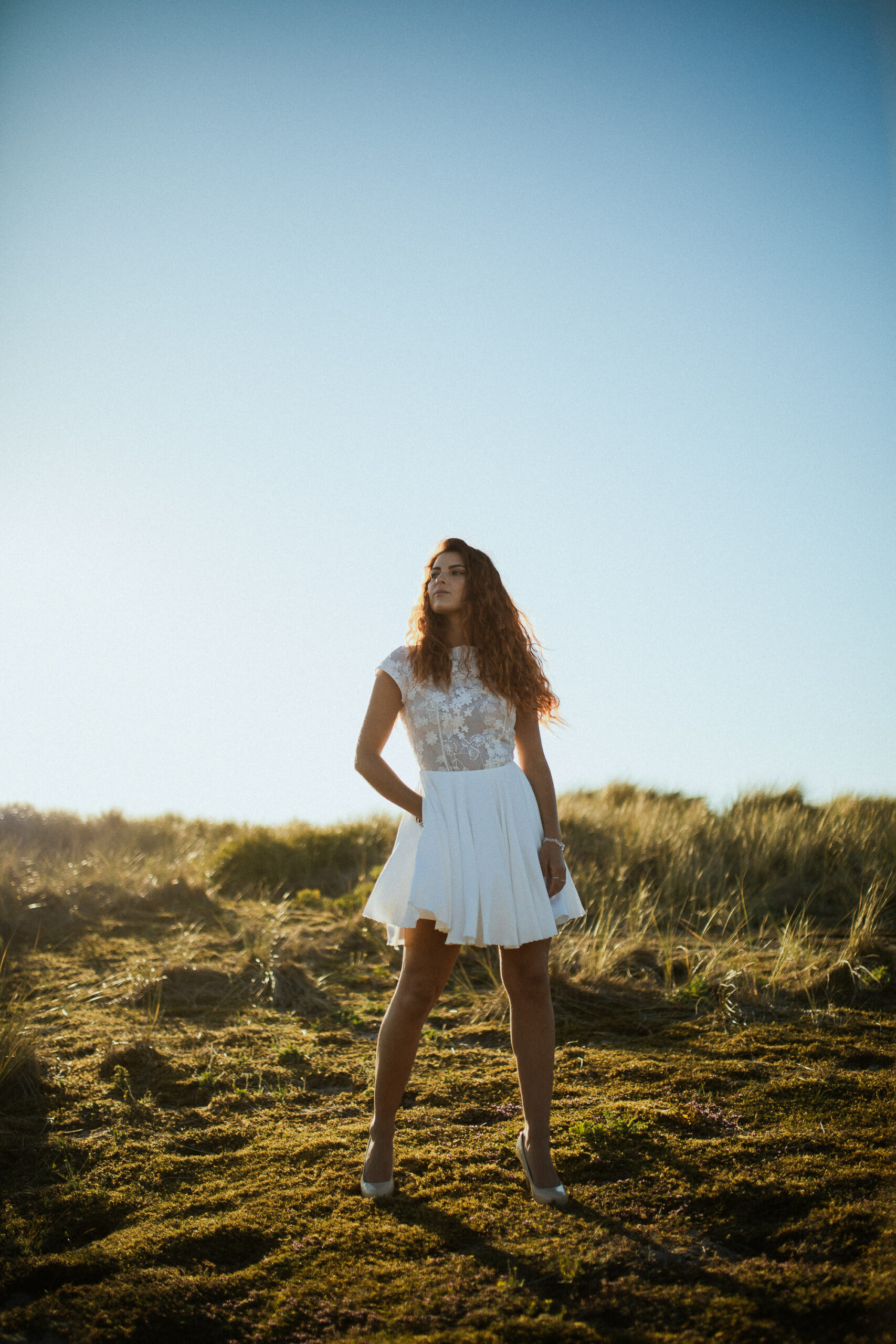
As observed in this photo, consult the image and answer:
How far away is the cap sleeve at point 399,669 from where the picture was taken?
314 cm

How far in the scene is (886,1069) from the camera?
13.0 feet

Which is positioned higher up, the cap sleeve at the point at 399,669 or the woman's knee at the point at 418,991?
the cap sleeve at the point at 399,669

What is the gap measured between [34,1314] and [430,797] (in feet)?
5.93

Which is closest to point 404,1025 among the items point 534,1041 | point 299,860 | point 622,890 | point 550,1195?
point 534,1041

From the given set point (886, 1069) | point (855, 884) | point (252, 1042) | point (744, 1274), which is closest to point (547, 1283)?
point (744, 1274)

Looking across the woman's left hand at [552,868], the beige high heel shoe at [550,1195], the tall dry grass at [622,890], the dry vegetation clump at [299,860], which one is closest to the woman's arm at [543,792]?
the woman's left hand at [552,868]

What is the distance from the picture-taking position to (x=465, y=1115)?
3.76m

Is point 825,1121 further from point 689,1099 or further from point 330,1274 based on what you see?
point 330,1274

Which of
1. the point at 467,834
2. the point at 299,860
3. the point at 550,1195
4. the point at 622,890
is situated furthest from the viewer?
the point at 299,860

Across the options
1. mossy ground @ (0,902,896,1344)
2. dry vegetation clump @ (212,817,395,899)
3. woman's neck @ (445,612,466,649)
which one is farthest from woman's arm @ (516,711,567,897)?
dry vegetation clump @ (212,817,395,899)

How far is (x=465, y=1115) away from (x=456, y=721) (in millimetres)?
1905

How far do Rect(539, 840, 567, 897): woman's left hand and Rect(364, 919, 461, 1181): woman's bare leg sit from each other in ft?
1.31

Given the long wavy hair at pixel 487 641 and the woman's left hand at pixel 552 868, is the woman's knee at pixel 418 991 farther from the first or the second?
the long wavy hair at pixel 487 641

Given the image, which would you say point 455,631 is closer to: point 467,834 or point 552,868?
point 467,834
